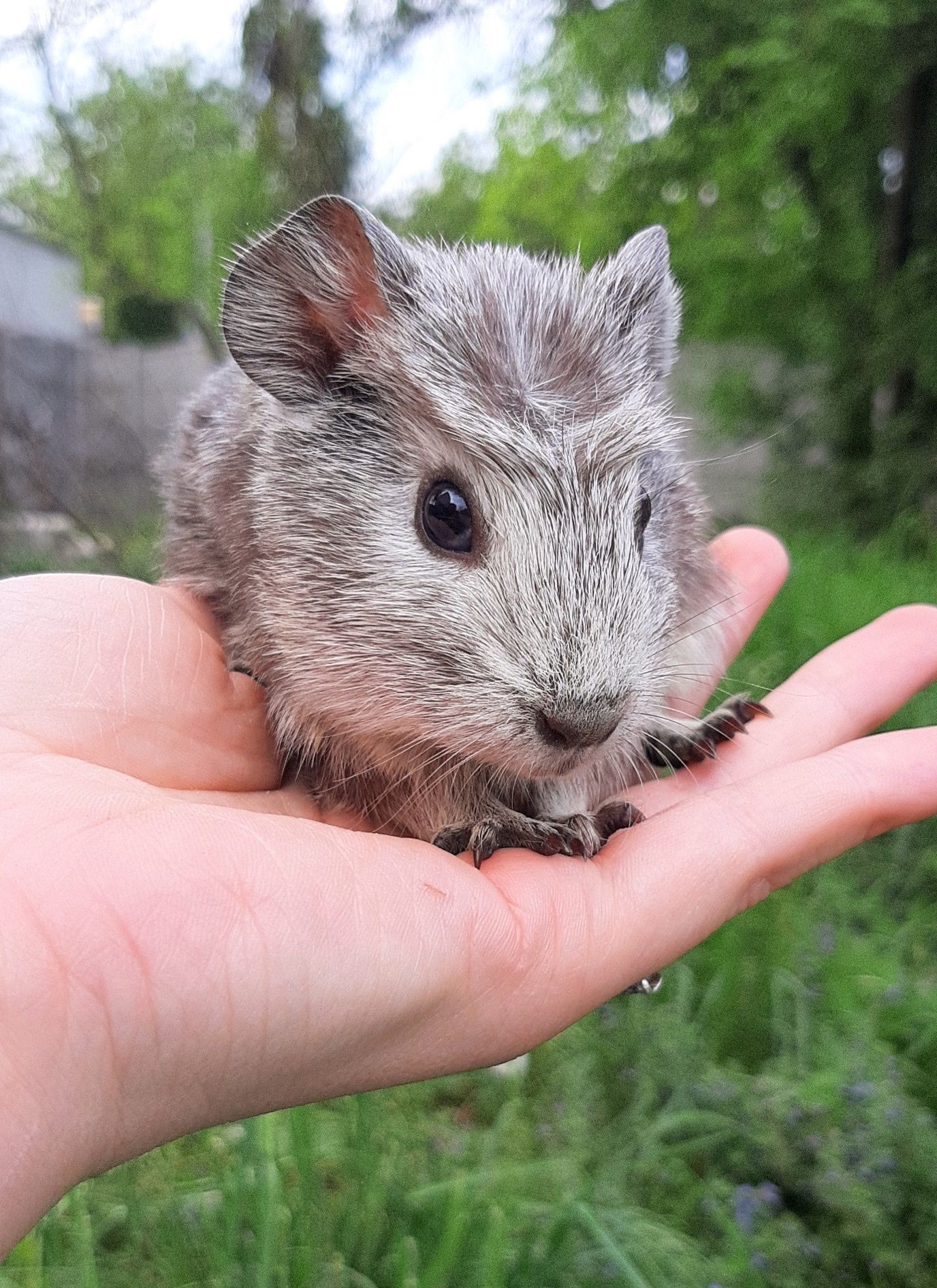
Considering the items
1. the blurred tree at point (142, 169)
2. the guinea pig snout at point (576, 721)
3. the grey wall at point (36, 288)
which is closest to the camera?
the guinea pig snout at point (576, 721)

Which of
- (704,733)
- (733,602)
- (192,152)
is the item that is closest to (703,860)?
(704,733)

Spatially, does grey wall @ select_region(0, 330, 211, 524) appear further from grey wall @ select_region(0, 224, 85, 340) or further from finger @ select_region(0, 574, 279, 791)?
finger @ select_region(0, 574, 279, 791)

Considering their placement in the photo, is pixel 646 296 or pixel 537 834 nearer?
pixel 537 834

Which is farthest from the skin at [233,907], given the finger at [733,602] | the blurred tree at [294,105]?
the blurred tree at [294,105]

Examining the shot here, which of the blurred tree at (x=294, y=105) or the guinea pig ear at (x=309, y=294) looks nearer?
the guinea pig ear at (x=309, y=294)

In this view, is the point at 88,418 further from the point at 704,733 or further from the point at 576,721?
the point at 576,721

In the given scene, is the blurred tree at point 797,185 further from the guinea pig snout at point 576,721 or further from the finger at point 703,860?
the guinea pig snout at point 576,721
